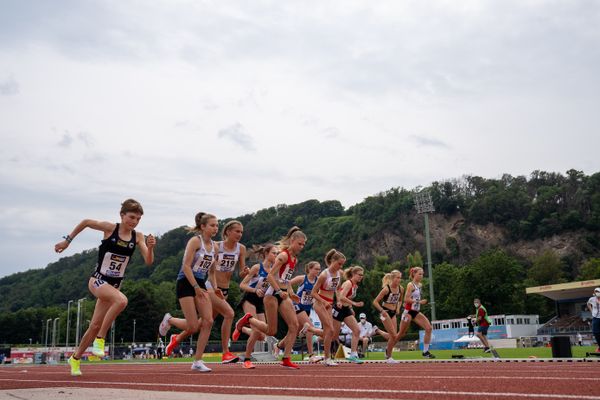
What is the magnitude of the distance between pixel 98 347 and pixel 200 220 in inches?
107

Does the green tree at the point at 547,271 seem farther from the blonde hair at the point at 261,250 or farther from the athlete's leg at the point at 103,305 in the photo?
the athlete's leg at the point at 103,305

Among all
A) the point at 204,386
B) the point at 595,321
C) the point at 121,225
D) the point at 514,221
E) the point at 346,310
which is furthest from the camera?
the point at 514,221

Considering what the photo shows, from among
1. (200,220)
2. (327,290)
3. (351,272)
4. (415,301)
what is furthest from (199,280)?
(415,301)

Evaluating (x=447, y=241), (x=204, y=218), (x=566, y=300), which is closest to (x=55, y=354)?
(x=204, y=218)

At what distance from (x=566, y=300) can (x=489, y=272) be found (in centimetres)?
1340

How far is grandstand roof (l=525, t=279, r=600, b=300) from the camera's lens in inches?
2785

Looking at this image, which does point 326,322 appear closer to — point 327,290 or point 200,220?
point 327,290

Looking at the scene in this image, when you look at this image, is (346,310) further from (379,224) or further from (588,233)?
(379,224)

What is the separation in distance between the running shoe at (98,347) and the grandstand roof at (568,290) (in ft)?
225

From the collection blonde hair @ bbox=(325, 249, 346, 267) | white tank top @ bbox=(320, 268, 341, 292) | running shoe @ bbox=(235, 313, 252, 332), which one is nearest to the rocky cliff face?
white tank top @ bbox=(320, 268, 341, 292)

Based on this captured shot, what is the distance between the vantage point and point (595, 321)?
1742 cm

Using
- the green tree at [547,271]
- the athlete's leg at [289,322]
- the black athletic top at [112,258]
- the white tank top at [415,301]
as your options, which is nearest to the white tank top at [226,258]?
the athlete's leg at [289,322]

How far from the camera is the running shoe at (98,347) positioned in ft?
29.1

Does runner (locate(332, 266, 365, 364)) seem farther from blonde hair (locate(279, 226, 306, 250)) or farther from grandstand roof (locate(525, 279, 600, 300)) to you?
grandstand roof (locate(525, 279, 600, 300))
